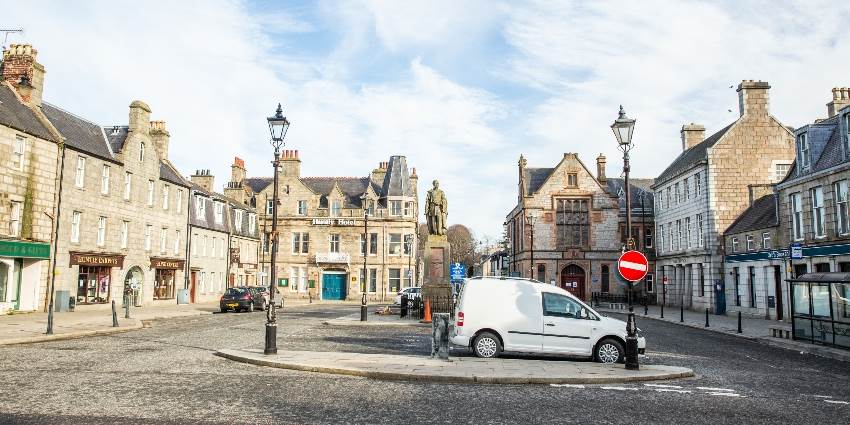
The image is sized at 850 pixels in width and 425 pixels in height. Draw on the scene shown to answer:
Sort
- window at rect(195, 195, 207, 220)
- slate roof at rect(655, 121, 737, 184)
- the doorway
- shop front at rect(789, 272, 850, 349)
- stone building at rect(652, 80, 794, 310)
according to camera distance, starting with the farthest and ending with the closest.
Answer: the doorway → window at rect(195, 195, 207, 220) → slate roof at rect(655, 121, 737, 184) → stone building at rect(652, 80, 794, 310) → shop front at rect(789, 272, 850, 349)

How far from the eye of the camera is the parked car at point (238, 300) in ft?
111

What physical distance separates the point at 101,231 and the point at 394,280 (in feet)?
91.5

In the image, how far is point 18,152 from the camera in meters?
27.1

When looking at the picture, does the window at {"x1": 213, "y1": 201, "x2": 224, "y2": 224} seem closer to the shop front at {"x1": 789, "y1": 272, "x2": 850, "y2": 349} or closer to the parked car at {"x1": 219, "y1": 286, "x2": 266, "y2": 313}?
the parked car at {"x1": 219, "y1": 286, "x2": 266, "y2": 313}

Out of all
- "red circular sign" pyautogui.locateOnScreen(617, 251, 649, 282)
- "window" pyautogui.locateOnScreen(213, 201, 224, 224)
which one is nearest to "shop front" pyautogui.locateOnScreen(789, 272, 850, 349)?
"red circular sign" pyautogui.locateOnScreen(617, 251, 649, 282)

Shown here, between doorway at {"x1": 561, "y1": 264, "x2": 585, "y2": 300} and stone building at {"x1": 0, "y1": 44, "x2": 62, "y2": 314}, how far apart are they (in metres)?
42.8

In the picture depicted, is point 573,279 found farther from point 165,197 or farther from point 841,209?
point 165,197

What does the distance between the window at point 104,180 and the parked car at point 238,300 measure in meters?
8.84

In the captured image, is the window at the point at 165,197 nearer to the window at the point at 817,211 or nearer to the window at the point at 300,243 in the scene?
the window at the point at 300,243

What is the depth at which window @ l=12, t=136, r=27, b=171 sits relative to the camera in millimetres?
26741

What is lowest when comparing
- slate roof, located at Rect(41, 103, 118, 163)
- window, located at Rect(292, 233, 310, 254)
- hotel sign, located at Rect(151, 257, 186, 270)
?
hotel sign, located at Rect(151, 257, 186, 270)

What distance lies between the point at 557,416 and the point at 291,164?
5224cm

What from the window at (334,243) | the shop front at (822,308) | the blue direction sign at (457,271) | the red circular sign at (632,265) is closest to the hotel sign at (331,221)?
the window at (334,243)

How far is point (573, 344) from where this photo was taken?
14.2m
